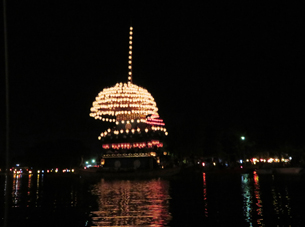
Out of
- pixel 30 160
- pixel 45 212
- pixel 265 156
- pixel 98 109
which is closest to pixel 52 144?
pixel 30 160

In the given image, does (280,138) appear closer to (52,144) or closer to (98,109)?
(98,109)

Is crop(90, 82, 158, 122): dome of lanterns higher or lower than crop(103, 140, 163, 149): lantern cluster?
higher

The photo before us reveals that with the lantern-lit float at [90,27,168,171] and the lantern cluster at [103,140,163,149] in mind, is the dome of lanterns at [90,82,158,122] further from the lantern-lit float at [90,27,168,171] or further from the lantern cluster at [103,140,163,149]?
the lantern cluster at [103,140,163,149]

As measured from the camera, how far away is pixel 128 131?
7462cm

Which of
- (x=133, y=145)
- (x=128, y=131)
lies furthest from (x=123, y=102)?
(x=133, y=145)

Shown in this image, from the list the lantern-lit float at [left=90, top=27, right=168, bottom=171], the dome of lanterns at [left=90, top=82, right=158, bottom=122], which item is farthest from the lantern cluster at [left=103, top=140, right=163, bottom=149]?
the dome of lanterns at [left=90, top=82, right=158, bottom=122]

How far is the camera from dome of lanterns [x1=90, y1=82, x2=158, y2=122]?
238 feet

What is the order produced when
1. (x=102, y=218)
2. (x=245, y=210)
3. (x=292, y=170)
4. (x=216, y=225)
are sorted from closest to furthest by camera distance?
1. (x=216, y=225)
2. (x=102, y=218)
3. (x=245, y=210)
4. (x=292, y=170)

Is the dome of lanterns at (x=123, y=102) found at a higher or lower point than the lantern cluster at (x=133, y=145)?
higher

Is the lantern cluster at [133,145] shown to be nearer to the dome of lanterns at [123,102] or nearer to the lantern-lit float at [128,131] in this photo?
the lantern-lit float at [128,131]

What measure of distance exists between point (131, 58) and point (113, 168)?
27.2 meters

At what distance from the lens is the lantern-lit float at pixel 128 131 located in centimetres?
7231

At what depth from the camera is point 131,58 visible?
A: 272 feet

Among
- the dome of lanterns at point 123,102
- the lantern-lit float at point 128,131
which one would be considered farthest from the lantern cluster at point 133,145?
the dome of lanterns at point 123,102
